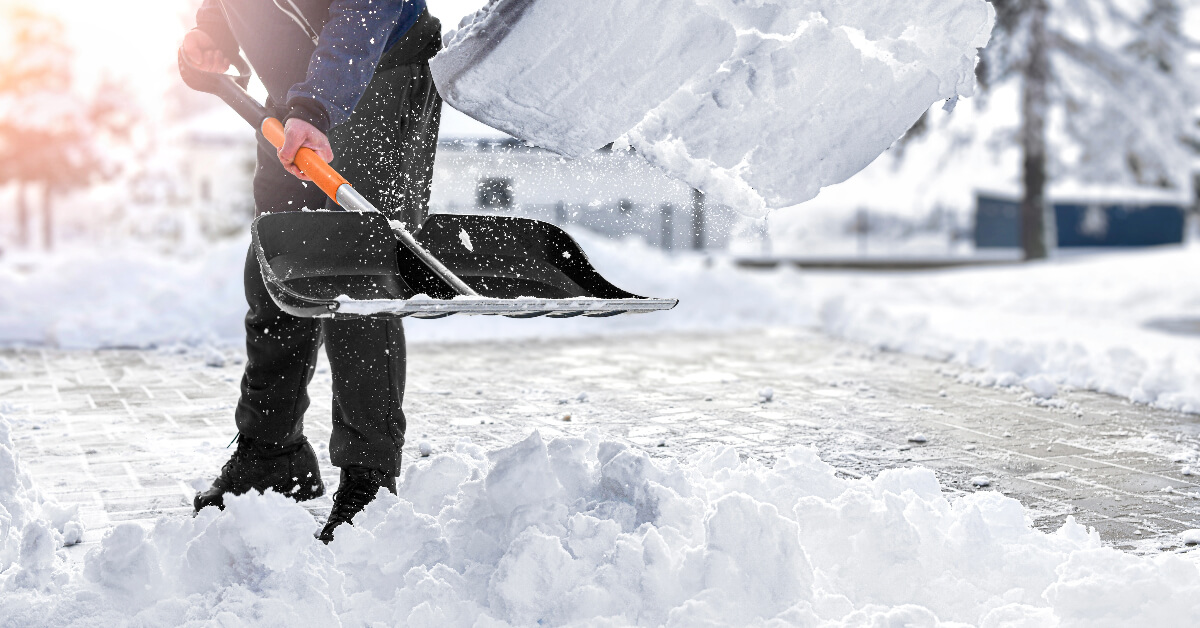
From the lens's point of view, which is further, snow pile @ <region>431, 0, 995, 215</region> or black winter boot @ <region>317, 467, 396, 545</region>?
black winter boot @ <region>317, 467, 396, 545</region>

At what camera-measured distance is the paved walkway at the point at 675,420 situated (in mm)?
3357

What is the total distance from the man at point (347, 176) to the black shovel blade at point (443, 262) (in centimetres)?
11

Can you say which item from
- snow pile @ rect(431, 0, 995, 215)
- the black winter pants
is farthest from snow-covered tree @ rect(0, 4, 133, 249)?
snow pile @ rect(431, 0, 995, 215)

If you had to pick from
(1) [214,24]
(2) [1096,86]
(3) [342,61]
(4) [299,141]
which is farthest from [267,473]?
(2) [1096,86]

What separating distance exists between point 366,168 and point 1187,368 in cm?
484

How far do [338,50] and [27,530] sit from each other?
1313mm

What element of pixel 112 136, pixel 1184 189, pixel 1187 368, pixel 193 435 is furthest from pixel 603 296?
pixel 112 136

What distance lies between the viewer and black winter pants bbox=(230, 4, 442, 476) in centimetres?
289

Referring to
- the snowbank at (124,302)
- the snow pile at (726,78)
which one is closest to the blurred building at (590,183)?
the snow pile at (726,78)

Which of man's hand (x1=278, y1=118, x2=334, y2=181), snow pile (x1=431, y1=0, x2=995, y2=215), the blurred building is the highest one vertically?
snow pile (x1=431, y1=0, x2=995, y2=215)

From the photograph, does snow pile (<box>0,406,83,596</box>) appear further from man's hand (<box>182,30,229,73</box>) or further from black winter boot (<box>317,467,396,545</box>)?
man's hand (<box>182,30,229,73</box>)

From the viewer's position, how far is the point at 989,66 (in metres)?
18.0

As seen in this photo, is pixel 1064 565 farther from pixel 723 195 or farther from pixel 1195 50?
pixel 1195 50

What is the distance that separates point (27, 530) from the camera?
2473 mm
